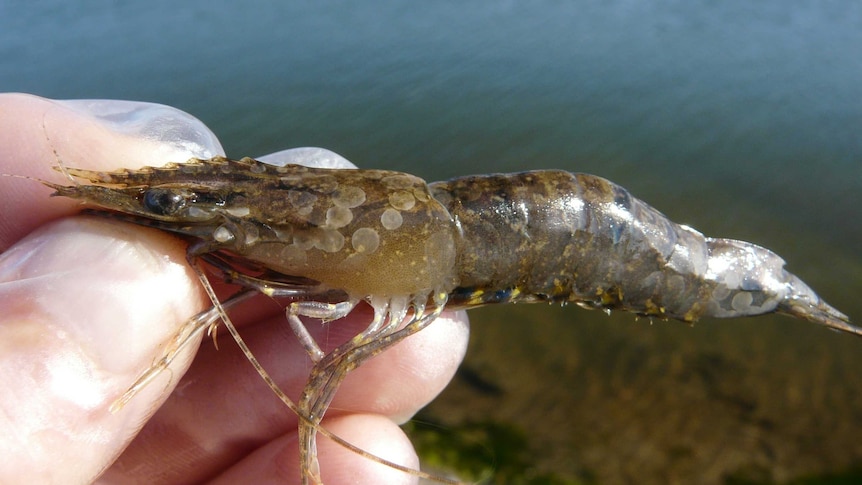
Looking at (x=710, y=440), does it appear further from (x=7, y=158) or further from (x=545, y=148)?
(x=7, y=158)

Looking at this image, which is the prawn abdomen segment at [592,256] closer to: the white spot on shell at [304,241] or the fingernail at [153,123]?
the white spot on shell at [304,241]

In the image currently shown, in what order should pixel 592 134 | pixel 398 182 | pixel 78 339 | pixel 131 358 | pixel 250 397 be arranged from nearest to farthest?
1. pixel 78 339
2. pixel 131 358
3. pixel 398 182
4. pixel 250 397
5. pixel 592 134

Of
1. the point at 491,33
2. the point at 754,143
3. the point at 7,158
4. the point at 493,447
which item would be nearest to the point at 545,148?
the point at 754,143

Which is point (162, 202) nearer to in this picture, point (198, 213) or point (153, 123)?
point (198, 213)

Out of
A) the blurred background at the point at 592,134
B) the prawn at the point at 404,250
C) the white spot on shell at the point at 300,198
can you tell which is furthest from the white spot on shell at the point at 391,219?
the blurred background at the point at 592,134

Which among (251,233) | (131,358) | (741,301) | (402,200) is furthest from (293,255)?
(741,301)

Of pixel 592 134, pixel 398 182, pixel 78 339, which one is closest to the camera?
pixel 78 339
